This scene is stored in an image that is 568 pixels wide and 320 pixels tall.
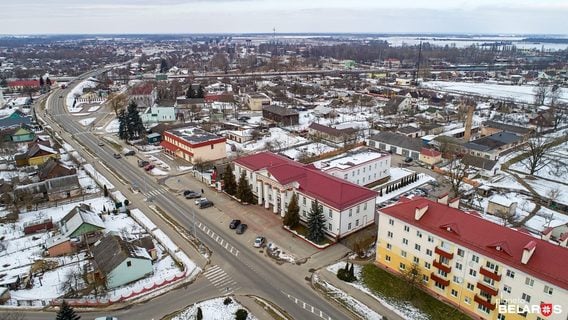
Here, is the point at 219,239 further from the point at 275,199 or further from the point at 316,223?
the point at 316,223

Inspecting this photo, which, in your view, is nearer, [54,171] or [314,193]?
[314,193]

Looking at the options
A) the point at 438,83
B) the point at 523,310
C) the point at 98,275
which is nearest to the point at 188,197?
the point at 98,275

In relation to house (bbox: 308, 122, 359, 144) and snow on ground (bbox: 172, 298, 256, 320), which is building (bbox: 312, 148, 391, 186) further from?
snow on ground (bbox: 172, 298, 256, 320)

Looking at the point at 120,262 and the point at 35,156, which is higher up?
the point at 35,156

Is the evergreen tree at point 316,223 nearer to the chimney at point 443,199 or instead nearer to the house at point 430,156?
the chimney at point 443,199

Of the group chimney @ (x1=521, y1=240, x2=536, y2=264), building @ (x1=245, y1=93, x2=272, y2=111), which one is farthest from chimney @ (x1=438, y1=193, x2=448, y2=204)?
building @ (x1=245, y1=93, x2=272, y2=111)

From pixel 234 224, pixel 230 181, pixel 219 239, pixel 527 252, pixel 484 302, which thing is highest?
pixel 527 252

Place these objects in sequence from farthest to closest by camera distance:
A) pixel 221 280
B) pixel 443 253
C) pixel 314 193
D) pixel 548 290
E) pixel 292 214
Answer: pixel 314 193 → pixel 292 214 → pixel 221 280 → pixel 443 253 → pixel 548 290

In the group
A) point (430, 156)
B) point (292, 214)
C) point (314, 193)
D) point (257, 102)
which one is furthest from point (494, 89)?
point (292, 214)
